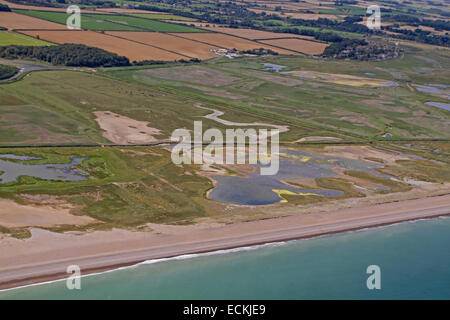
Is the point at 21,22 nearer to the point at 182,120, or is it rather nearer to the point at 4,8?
the point at 4,8

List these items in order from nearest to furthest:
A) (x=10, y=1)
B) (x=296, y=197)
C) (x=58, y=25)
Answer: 1. (x=296, y=197)
2. (x=58, y=25)
3. (x=10, y=1)

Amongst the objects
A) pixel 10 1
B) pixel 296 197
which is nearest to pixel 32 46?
pixel 10 1

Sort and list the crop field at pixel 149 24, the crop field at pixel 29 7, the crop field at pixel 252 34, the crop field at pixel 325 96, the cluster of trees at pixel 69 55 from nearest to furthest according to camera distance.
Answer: the crop field at pixel 325 96 → the cluster of trees at pixel 69 55 → the crop field at pixel 149 24 → the crop field at pixel 29 7 → the crop field at pixel 252 34

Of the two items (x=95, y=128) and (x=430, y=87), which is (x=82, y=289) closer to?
(x=95, y=128)

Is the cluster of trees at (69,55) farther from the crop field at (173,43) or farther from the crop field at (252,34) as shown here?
the crop field at (252,34)

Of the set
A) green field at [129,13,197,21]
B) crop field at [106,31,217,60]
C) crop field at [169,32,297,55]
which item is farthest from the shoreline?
green field at [129,13,197,21]

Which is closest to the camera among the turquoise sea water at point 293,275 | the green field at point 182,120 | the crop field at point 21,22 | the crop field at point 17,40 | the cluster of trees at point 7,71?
the turquoise sea water at point 293,275

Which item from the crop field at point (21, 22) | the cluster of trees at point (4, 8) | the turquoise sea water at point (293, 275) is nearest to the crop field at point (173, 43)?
the crop field at point (21, 22)
